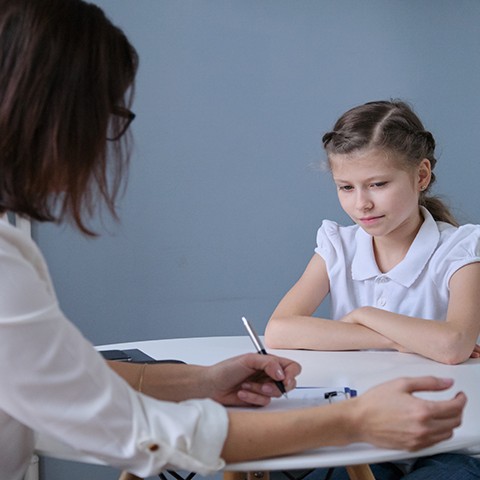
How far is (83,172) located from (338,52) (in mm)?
1771

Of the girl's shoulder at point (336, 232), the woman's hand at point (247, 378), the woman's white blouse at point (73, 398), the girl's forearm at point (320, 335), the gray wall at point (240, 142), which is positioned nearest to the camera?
the woman's white blouse at point (73, 398)

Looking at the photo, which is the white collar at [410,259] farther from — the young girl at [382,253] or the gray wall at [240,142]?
the gray wall at [240,142]

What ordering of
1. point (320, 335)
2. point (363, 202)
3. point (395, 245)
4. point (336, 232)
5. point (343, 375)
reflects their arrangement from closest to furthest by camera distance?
point (343, 375)
point (320, 335)
point (363, 202)
point (395, 245)
point (336, 232)

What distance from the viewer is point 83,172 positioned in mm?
1001

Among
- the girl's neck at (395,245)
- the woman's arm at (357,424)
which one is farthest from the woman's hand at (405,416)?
the girl's neck at (395,245)

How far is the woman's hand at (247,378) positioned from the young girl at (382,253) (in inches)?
19.5

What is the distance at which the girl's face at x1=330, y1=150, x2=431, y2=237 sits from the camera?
1902mm

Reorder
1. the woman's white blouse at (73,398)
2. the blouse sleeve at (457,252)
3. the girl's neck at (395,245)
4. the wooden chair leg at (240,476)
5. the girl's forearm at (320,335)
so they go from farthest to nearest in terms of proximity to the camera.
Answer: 1. the girl's neck at (395,245)
2. the blouse sleeve at (457,252)
3. the girl's forearm at (320,335)
4. the wooden chair leg at (240,476)
5. the woman's white blouse at (73,398)


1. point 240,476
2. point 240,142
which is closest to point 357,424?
point 240,476

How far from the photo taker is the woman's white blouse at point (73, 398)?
879 millimetres

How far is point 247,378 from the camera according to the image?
4.10 feet

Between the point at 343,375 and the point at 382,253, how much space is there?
0.63 metres

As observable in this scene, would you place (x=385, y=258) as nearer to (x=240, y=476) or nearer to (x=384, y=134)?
(x=384, y=134)

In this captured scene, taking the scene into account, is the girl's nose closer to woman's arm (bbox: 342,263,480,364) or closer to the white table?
woman's arm (bbox: 342,263,480,364)
